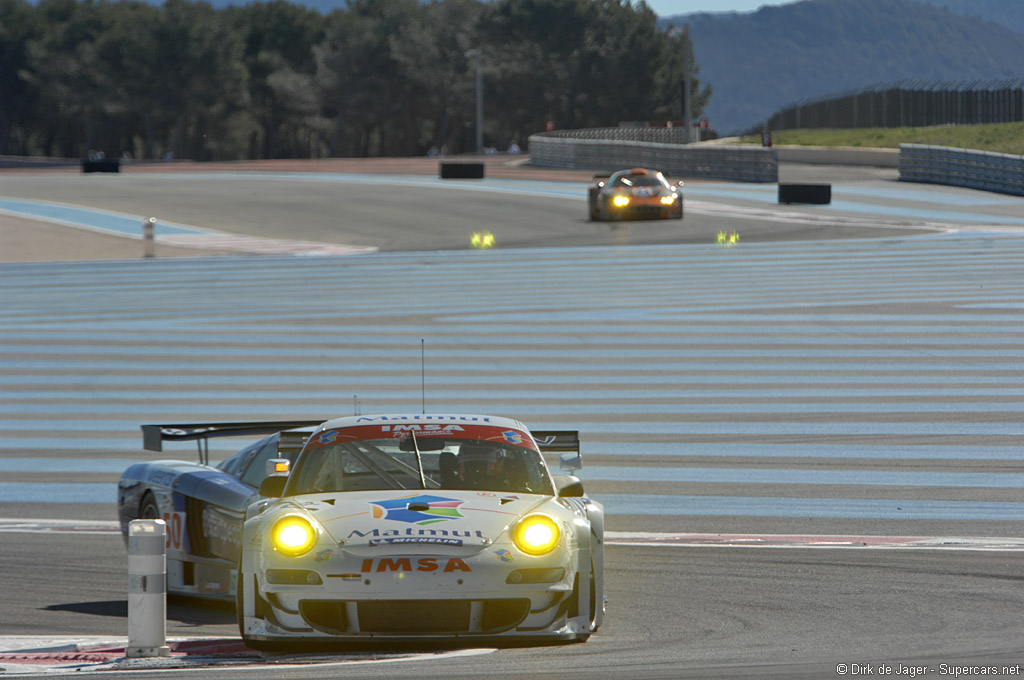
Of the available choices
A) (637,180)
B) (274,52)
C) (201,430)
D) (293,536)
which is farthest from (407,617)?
(274,52)

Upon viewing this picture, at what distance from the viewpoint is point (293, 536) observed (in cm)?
652

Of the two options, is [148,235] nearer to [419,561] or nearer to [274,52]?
[419,561]

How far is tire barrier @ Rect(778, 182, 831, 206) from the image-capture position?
4050 centimetres

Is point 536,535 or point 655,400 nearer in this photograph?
point 536,535

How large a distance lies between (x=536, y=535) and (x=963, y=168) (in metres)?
41.2

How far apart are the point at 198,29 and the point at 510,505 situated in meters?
120

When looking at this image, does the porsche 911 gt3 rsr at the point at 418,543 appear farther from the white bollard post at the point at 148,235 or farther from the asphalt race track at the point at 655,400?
the white bollard post at the point at 148,235

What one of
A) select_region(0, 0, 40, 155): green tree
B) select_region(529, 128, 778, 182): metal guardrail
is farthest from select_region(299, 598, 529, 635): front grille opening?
select_region(0, 0, 40, 155): green tree

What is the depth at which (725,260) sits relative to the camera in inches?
1096

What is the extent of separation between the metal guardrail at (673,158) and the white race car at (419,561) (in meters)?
43.6

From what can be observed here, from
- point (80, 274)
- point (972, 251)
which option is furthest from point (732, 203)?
point (80, 274)

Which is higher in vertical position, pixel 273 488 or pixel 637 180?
pixel 637 180

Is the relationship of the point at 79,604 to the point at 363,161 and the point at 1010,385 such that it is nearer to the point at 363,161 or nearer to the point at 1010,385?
the point at 1010,385

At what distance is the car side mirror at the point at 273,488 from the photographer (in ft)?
23.4
